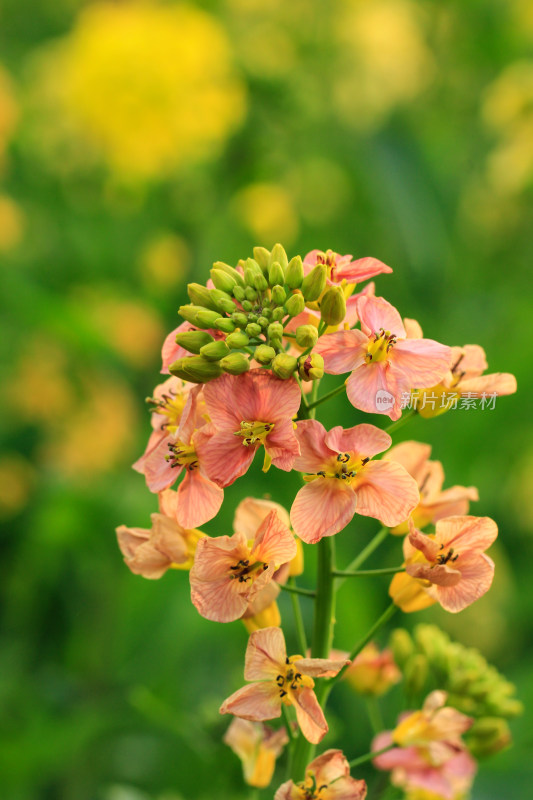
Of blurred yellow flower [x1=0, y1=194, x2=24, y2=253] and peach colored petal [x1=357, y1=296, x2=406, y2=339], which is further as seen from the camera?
blurred yellow flower [x1=0, y1=194, x2=24, y2=253]

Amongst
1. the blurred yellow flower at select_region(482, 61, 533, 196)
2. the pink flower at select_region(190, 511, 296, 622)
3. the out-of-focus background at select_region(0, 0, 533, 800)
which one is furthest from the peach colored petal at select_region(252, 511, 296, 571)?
the blurred yellow flower at select_region(482, 61, 533, 196)

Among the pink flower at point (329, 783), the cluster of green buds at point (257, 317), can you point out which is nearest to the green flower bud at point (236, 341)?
the cluster of green buds at point (257, 317)

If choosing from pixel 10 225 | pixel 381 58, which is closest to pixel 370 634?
pixel 10 225

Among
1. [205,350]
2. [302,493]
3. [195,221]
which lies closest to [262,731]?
[302,493]

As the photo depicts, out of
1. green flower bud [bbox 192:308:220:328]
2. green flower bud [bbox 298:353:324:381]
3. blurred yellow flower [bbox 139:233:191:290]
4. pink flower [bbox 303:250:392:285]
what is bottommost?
green flower bud [bbox 298:353:324:381]

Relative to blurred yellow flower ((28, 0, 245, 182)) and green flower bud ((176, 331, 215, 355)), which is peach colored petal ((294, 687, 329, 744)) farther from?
blurred yellow flower ((28, 0, 245, 182))

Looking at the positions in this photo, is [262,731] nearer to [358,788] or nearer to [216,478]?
[358,788]

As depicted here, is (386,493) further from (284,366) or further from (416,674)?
(416,674)
